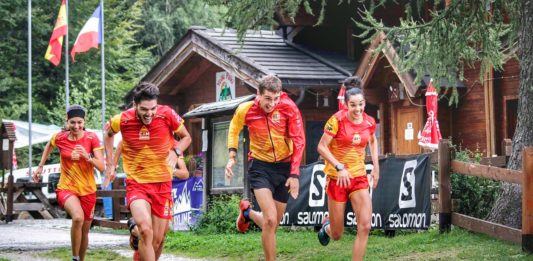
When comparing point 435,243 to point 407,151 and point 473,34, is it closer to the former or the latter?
point 473,34

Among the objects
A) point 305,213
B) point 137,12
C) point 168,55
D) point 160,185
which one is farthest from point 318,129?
point 137,12

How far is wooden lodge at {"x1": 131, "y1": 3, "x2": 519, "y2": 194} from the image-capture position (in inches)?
885

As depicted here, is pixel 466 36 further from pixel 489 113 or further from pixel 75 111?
pixel 489 113

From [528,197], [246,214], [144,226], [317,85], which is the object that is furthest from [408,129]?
[144,226]

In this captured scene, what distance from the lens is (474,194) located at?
1527 centimetres

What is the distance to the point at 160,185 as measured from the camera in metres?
11.6

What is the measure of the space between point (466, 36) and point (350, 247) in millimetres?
3322

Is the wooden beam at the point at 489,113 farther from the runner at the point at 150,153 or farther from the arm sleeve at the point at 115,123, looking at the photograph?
the arm sleeve at the point at 115,123

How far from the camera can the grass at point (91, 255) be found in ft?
51.7

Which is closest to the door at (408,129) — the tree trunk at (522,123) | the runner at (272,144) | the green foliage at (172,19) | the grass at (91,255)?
the grass at (91,255)

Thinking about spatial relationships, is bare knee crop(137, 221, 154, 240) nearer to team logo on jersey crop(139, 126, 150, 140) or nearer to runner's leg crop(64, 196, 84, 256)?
team logo on jersey crop(139, 126, 150, 140)

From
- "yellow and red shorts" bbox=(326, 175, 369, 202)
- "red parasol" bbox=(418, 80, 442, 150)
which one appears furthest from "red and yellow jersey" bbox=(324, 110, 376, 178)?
"red parasol" bbox=(418, 80, 442, 150)

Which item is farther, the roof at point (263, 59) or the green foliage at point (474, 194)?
the roof at point (263, 59)

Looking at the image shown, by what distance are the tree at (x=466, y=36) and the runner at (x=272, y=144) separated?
2462 millimetres
